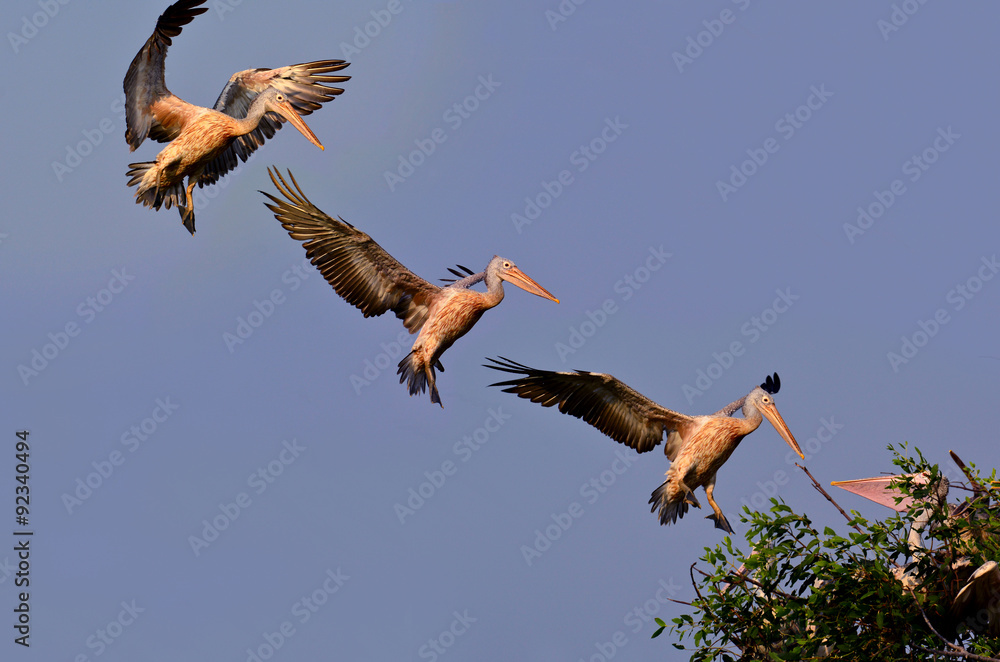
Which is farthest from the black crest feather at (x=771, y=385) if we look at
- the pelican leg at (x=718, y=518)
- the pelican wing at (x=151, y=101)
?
the pelican wing at (x=151, y=101)

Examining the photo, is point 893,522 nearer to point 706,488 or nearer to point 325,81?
point 706,488

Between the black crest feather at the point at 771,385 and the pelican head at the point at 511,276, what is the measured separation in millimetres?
2445

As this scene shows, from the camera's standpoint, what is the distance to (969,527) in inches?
395

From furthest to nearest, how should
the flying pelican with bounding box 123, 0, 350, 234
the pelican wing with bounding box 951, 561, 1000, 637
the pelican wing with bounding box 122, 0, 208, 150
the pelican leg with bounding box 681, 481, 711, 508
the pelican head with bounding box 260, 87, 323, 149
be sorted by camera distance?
the pelican head with bounding box 260, 87, 323, 149 → the pelican wing with bounding box 122, 0, 208, 150 → the flying pelican with bounding box 123, 0, 350, 234 → the pelican leg with bounding box 681, 481, 711, 508 → the pelican wing with bounding box 951, 561, 1000, 637

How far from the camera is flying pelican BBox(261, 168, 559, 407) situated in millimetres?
13023

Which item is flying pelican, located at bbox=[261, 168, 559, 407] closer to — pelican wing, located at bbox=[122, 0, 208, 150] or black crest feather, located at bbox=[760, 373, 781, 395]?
pelican wing, located at bbox=[122, 0, 208, 150]

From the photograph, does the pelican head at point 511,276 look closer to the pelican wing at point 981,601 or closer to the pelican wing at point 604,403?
the pelican wing at point 604,403

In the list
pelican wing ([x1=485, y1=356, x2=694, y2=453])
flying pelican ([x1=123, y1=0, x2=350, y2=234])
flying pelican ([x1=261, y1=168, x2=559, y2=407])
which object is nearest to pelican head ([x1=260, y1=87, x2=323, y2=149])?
flying pelican ([x1=123, y1=0, x2=350, y2=234])

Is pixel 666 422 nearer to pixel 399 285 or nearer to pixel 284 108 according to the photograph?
pixel 399 285

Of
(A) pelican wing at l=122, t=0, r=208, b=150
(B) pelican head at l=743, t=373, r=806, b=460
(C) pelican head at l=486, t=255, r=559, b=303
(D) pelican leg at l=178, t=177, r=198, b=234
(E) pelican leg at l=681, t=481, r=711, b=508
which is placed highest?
(B) pelican head at l=743, t=373, r=806, b=460

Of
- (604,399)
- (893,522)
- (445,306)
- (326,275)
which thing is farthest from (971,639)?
(326,275)

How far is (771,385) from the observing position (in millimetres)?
12969

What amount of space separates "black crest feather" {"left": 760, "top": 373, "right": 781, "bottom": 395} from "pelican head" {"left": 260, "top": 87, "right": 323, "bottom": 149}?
5.59 m

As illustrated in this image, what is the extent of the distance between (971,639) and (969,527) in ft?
2.99
